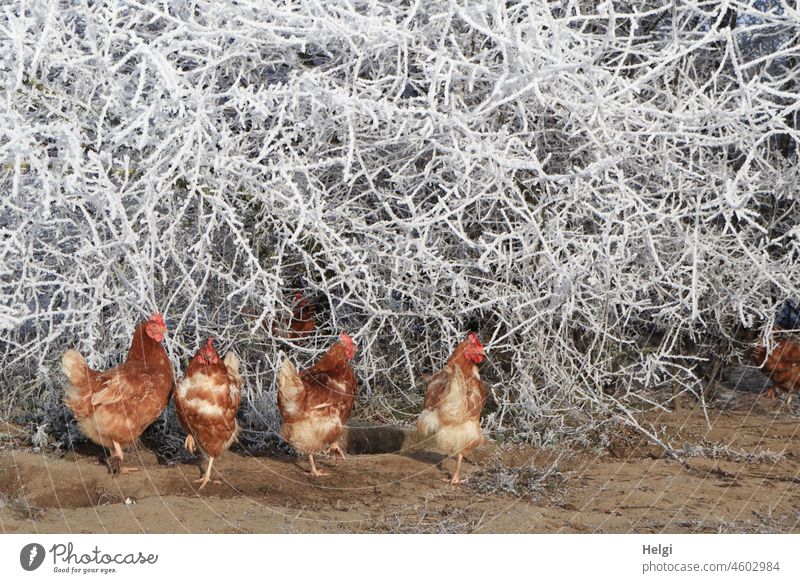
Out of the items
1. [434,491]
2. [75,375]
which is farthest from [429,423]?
[75,375]

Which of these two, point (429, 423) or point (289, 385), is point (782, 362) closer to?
point (429, 423)

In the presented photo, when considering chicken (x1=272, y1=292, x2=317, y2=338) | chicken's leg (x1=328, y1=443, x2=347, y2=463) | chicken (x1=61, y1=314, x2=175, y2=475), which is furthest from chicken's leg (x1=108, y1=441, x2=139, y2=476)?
chicken (x1=272, y1=292, x2=317, y2=338)

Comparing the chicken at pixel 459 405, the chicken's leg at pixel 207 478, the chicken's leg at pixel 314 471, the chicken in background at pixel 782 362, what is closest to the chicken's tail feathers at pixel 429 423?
the chicken at pixel 459 405

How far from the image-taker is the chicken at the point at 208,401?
188 inches

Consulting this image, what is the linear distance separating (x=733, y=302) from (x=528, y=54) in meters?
2.08

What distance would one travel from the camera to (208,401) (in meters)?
4.80

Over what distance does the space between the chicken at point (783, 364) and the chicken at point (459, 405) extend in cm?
204

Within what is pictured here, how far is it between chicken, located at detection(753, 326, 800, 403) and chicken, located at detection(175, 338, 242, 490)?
126 inches

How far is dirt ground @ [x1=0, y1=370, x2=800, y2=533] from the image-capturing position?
427 cm

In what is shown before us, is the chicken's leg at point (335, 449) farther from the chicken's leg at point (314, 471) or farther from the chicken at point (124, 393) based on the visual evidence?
the chicken at point (124, 393)

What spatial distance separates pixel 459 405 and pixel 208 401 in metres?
1.24

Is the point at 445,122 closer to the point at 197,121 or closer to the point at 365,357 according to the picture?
the point at 197,121

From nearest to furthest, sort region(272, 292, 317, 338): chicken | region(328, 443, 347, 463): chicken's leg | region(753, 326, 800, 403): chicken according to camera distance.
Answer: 1. region(328, 443, 347, 463): chicken's leg
2. region(272, 292, 317, 338): chicken
3. region(753, 326, 800, 403): chicken

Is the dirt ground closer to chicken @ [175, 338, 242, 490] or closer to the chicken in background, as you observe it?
chicken @ [175, 338, 242, 490]
